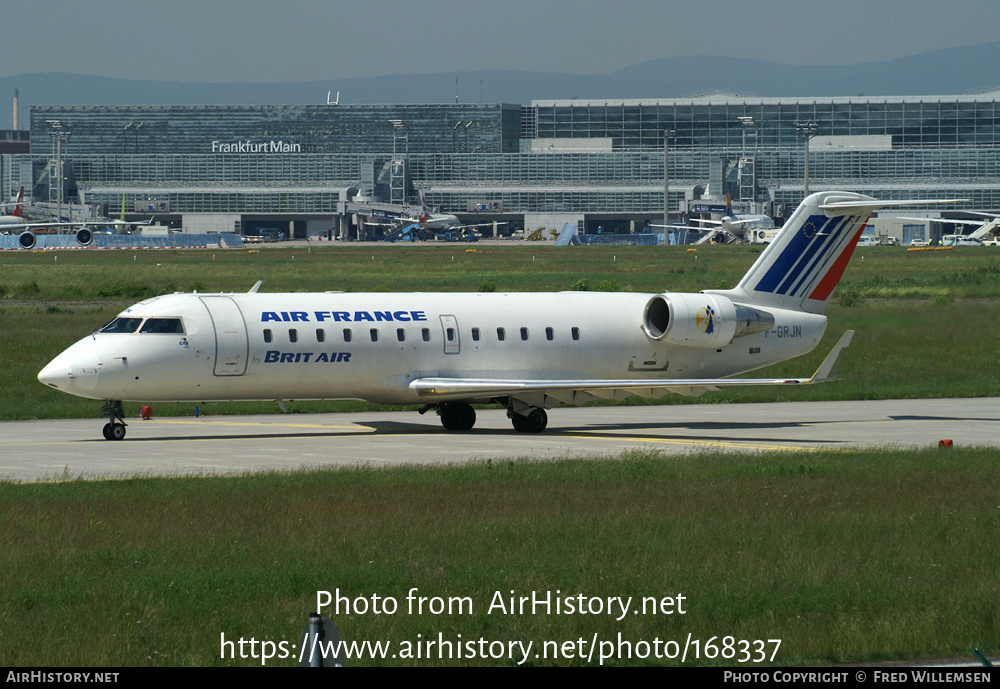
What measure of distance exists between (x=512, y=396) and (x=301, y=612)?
1950 cm

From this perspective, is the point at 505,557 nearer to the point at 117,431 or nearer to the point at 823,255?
the point at 117,431

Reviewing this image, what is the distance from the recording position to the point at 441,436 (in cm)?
3166

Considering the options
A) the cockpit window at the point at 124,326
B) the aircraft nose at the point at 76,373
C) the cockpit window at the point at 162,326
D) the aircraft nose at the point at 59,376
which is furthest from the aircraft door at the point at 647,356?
the aircraft nose at the point at 59,376

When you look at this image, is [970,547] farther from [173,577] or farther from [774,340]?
[774,340]

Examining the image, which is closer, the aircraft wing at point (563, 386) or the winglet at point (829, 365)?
the winglet at point (829, 365)

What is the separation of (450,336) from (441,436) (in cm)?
250

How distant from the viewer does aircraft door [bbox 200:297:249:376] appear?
96.9 feet

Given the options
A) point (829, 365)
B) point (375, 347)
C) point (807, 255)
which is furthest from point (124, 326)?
point (807, 255)

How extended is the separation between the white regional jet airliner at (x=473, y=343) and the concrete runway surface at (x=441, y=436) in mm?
1127

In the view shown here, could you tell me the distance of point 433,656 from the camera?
11.7m

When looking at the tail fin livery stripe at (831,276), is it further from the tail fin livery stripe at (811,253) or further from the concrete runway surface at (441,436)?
the concrete runway surface at (441,436)

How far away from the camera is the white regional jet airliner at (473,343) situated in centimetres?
2944

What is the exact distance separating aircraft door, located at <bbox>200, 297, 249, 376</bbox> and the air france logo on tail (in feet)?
38.6
